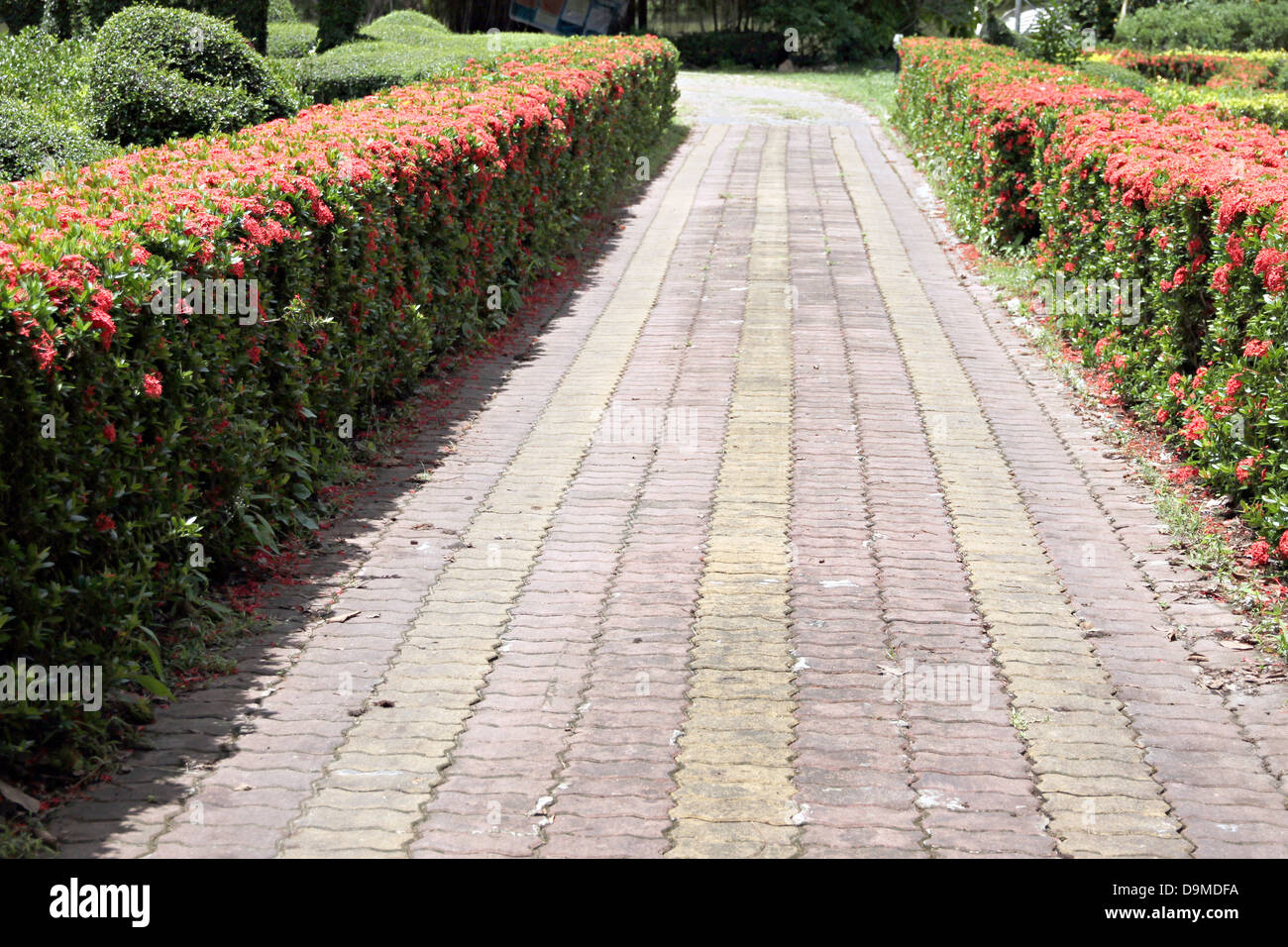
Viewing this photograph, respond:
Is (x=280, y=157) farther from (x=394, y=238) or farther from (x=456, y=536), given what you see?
(x=456, y=536)

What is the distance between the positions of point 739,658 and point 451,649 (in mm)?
1215

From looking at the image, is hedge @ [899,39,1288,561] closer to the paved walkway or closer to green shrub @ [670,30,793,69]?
the paved walkway

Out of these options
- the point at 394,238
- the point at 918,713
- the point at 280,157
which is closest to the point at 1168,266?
the point at 918,713

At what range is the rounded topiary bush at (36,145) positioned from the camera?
11570 mm

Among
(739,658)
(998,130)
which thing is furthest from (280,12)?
(739,658)

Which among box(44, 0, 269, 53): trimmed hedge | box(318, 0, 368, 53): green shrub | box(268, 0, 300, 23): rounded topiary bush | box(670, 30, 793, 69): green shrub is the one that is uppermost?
box(670, 30, 793, 69): green shrub

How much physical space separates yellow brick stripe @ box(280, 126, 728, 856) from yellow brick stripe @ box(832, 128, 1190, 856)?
7.02 feet

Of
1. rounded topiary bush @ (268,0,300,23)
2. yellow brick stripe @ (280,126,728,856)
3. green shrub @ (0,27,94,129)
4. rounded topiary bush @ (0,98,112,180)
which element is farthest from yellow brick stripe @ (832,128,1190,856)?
rounded topiary bush @ (268,0,300,23)

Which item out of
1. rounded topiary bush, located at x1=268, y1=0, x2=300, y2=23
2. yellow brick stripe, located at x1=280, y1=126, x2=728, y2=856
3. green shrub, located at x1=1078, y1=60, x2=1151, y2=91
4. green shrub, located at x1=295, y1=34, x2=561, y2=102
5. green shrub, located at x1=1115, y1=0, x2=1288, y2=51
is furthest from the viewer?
green shrub, located at x1=1115, y1=0, x2=1288, y2=51

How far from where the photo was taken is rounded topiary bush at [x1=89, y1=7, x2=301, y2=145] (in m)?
13.4

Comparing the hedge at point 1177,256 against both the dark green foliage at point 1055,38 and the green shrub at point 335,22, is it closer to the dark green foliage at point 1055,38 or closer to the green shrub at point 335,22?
the dark green foliage at point 1055,38

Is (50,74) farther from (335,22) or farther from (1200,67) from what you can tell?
(1200,67)

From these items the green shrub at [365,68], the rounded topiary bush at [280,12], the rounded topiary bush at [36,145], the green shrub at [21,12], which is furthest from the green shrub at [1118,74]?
the green shrub at [21,12]

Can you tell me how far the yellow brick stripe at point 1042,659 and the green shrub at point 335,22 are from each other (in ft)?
65.5
